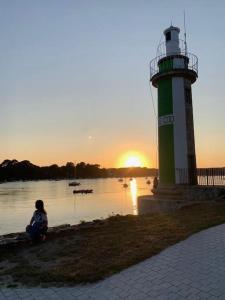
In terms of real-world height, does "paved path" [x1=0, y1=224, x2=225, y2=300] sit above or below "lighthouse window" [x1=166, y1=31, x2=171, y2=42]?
below

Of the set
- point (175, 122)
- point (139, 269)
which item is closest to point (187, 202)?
point (175, 122)

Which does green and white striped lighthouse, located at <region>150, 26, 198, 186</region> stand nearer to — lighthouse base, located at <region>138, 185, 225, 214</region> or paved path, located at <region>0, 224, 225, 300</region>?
Answer: lighthouse base, located at <region>138, 185, 225, 214</region>

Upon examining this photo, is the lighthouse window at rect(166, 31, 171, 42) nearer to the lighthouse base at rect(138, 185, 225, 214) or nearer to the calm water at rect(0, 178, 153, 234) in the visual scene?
the lighthouse base at rect(138, 185, 225, 214)

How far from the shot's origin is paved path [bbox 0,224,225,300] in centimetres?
641

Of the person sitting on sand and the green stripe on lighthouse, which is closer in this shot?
the person sitting on sand

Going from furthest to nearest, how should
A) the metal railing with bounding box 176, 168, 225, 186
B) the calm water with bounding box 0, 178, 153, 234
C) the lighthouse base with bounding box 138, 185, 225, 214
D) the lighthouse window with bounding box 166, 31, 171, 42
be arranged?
the calm water with bounding box 0, 178, 153, 234
the lighthouse window with bounding box 166, 31, 171, 42
the metal railing with bounding box 176, 168, 225, 186
the lighthouse base with bounding box 138, 185, 225, 214

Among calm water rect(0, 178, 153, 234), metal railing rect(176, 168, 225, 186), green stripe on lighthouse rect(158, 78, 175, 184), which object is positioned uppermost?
green stripe on lighthouse rect(158, 78, 175, 184)

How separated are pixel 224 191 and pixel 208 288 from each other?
44.4 ft

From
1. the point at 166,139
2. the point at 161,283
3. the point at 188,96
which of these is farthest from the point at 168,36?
the point at 161,283

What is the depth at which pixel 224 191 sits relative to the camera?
62.8 ft

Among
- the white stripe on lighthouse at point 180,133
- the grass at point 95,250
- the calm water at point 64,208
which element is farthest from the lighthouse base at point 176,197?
the calm water at point 64,208

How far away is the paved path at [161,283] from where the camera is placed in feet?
21.0

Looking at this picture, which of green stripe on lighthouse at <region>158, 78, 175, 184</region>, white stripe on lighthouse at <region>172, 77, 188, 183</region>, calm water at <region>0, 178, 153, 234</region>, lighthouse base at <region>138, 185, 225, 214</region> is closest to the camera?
lighthouse base at <region>138, 185, 225, 214</region>

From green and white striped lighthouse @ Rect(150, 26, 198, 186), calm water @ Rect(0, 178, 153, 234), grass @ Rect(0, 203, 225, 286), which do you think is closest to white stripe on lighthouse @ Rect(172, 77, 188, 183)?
green and white striped lighthouse @ Rect(150, 26, 198, 186)
